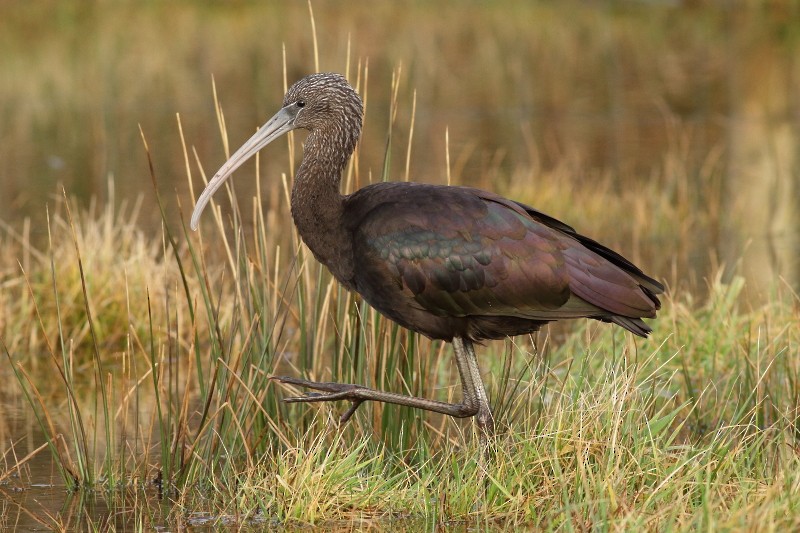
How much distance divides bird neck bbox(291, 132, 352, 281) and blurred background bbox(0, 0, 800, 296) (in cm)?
47

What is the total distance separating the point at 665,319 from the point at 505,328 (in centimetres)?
232

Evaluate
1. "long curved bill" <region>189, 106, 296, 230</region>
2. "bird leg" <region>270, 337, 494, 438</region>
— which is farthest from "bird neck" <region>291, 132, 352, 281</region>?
"bird leg" <region>270, 337, 494, 438</region>

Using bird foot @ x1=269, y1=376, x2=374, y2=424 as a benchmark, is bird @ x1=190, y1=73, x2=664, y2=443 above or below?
above

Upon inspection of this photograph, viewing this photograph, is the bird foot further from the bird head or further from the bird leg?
the bird head

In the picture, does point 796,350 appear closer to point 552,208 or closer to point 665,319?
point 665,319

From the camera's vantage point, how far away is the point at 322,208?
19.1 feet

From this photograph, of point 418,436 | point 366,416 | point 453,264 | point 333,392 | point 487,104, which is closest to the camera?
point 453,264

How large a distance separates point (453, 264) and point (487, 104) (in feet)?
54.2

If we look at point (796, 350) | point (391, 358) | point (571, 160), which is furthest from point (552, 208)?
point (391, 358)

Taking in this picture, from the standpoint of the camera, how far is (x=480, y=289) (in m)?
5.67

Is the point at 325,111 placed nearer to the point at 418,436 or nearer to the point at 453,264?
the point at 453,264

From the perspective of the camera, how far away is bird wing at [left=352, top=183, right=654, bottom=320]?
5.63 metres

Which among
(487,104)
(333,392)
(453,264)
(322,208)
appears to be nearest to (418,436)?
(333,392)

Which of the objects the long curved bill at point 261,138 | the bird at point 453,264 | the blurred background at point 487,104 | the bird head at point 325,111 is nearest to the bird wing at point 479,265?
the bird at point 453,264
